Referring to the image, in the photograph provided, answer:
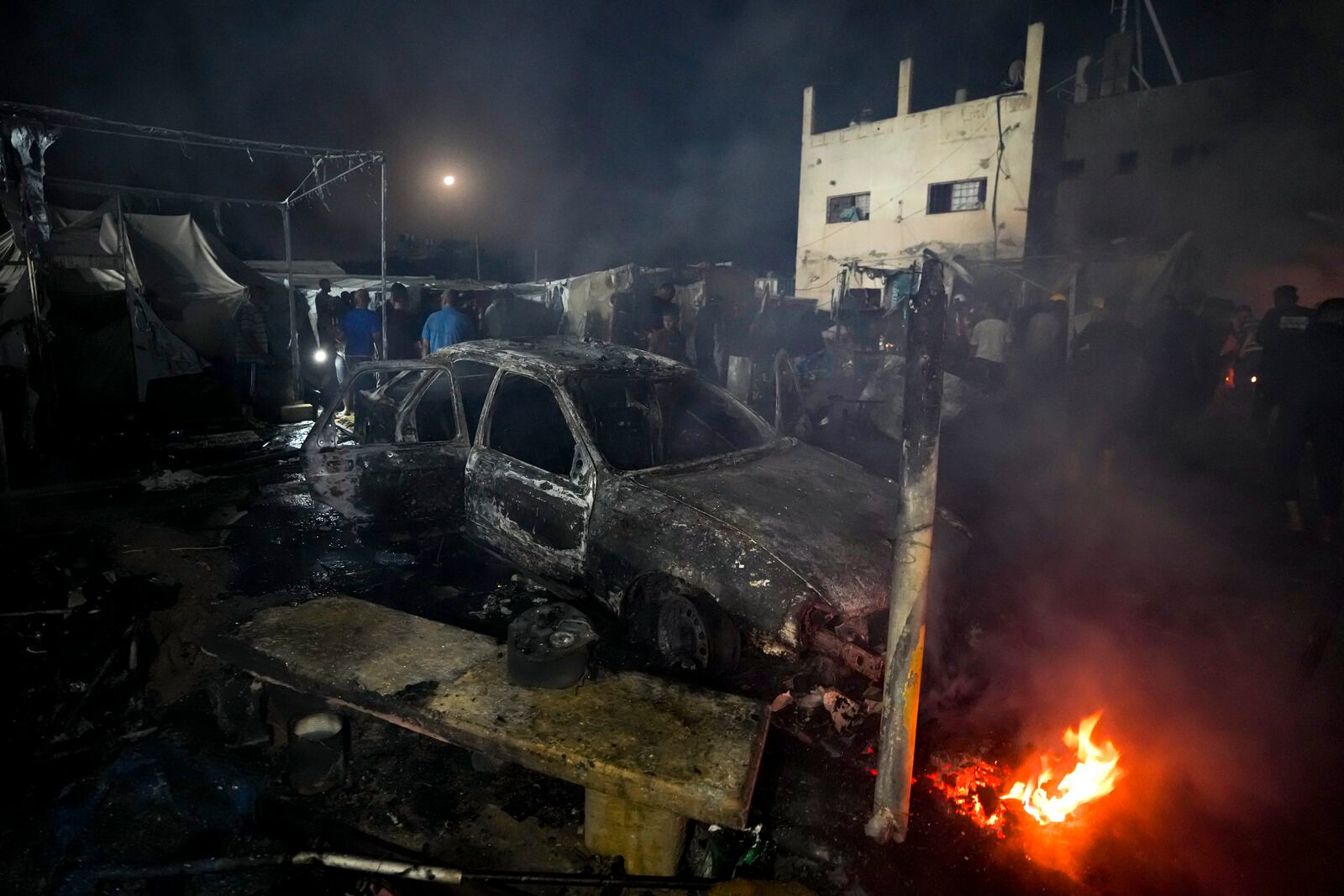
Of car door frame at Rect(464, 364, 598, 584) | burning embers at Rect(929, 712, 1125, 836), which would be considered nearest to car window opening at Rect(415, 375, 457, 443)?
car door frame at Rect(464, 364, 598, 584)

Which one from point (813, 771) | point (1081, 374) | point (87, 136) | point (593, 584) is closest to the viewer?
point (813, 771)

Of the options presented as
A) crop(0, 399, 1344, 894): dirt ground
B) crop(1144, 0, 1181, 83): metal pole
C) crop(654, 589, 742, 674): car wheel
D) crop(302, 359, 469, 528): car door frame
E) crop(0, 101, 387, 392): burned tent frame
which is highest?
crop(1144, 0, 1181, 83): metal pole

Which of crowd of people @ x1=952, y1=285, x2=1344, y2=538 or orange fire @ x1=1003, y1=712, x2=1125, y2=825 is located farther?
crowd of people @ x1=952, y1=285, x2=1344, y2=538

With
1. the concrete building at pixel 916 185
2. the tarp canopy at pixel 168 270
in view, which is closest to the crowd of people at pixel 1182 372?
the concrete building at pixel 916 185

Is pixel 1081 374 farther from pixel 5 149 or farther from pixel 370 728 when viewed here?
pixel 5 149

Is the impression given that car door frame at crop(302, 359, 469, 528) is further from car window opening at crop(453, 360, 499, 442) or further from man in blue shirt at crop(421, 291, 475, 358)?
man in blue shirt at crop(421, 291, 475, 358)

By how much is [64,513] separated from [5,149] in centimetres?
489

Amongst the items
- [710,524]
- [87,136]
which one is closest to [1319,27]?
[710,524]

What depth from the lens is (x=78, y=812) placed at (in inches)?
105

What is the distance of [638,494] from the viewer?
373 centimetres

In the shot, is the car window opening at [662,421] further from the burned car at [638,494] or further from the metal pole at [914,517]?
the metal pole at [914,517]

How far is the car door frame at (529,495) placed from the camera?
3.94 metres

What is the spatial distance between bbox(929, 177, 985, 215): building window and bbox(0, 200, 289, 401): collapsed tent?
1749 cm

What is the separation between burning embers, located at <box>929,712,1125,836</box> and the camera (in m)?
2.84
